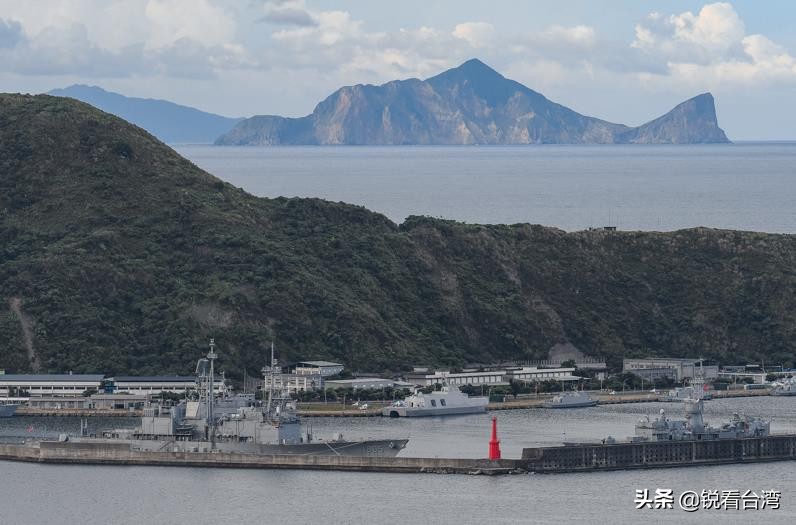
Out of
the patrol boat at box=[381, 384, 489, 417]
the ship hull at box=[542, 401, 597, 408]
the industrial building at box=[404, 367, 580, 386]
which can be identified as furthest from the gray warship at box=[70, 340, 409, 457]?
the industrial building at box=[404, 367, 580, 386]

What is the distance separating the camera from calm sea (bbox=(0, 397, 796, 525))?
74.8 m

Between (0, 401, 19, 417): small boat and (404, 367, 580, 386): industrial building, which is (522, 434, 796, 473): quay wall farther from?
(0, 401, 19, 417): small boat

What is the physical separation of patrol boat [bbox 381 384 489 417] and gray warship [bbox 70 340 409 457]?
61.4 feet

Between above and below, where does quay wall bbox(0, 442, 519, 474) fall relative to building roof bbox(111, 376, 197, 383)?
below

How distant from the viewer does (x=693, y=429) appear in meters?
89.0

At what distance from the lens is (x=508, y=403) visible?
385 feet

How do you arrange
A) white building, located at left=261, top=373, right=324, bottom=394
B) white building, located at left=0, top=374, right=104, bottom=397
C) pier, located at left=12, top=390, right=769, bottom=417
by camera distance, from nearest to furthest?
pier, located at left=12, top=390, right=769, bottom=417, white building, located at left=0, top=374, right=104, bottom=397, white building, located at left=261, top=373, right=324, bottom=394

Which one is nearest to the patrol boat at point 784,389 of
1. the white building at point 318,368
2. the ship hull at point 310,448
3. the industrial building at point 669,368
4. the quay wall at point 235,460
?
the industrial building at point 669,368

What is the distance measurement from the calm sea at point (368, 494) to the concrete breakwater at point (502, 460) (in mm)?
979

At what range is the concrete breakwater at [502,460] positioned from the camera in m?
85.1

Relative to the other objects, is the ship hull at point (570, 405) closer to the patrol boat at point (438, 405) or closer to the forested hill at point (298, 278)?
the patrol boat at point (438, 405)

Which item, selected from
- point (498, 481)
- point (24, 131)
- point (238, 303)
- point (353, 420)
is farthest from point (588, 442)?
point (24, 131)

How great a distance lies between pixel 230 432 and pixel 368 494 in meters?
12.7

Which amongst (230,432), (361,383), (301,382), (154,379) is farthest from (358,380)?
(230,432)
